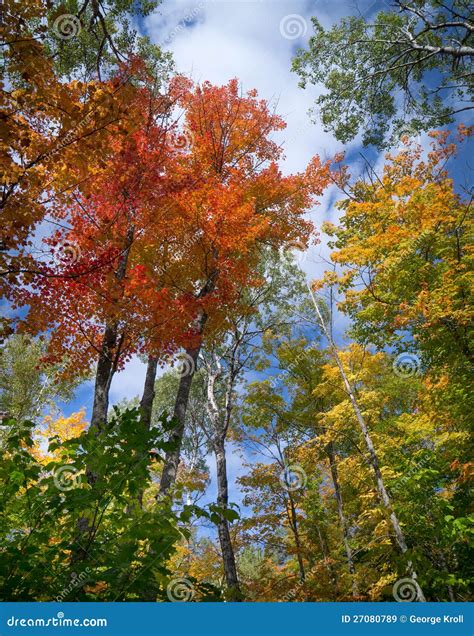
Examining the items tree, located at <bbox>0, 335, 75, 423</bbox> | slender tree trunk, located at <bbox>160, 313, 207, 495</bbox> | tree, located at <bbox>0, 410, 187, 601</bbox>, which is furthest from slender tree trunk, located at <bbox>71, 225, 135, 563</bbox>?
tree, located at <bbox>0, 335, 75, 423</bbox>

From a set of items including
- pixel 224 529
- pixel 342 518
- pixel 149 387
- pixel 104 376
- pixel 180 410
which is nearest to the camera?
pixel 104 376

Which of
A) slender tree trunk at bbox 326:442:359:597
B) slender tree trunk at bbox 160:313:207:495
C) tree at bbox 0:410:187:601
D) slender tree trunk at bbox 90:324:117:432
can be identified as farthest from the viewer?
slender tree trunk at bbox 326:442:359:597

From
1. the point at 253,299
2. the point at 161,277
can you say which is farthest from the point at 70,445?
the point at 253,299

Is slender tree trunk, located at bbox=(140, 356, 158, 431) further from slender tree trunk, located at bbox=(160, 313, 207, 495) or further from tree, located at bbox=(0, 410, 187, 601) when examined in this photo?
tree, located at bbox=(0, 410, 187, 601)

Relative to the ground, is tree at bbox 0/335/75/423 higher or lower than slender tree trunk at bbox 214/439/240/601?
higher

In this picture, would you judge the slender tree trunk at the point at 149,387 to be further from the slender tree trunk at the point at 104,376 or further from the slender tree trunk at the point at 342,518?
the slender tree trunk at the point at 342,518

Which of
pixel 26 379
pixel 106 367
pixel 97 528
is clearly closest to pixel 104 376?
pixel 106 367

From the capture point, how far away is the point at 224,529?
10.7m

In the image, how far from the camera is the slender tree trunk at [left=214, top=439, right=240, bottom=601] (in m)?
10.0

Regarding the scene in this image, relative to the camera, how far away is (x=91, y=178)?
8.50m

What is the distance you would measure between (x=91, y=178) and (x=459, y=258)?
7739mm

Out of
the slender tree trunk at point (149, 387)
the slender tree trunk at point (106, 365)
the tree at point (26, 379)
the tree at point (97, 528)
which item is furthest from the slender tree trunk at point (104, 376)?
the tree at point (26, 379)

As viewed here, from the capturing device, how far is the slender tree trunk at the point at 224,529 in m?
10.0

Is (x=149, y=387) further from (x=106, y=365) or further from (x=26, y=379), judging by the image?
(x=26, y=379)
